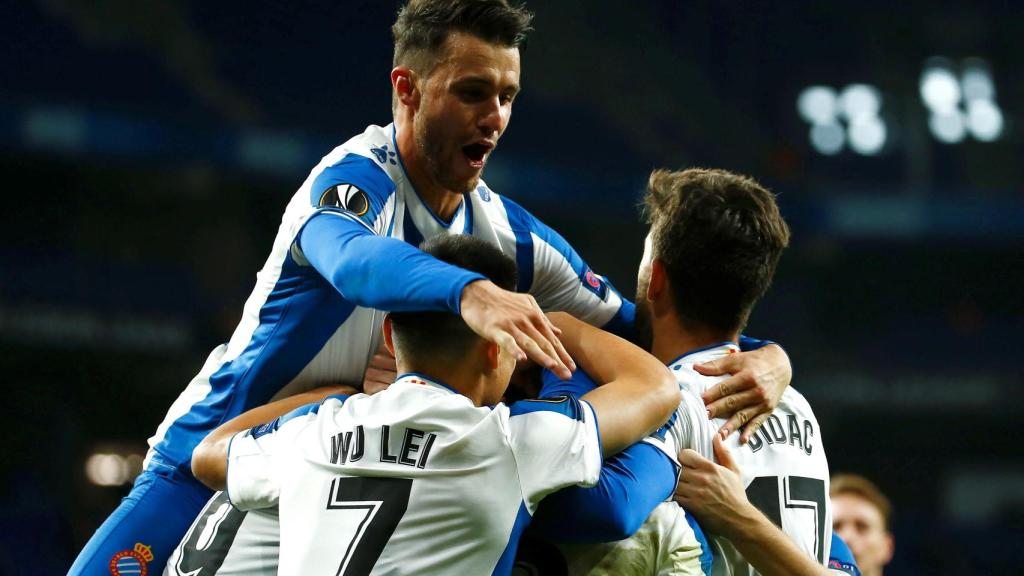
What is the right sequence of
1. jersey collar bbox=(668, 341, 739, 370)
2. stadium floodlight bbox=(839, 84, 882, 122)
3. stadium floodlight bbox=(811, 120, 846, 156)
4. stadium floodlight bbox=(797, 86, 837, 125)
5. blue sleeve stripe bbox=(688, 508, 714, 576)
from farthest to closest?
stadium floodlight bbox=(839, 84, 882, 122) → stadium floodlight bbox=(797, 86, 837, 125) → stadium floodlight bbox=(811, 120, 846, 156) → jersey collar bbox=(668, 341, 739, 370) → blue sleeve stripe bbox=(688, 508, 714, 576)

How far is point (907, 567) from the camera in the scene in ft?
47.8

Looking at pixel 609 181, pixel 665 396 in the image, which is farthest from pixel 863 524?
pixel 609 181

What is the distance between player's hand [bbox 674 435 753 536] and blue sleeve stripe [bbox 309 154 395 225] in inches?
38.1

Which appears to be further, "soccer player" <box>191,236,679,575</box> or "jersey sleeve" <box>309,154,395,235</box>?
"jersey sleeve" <box>309,154,395,235</box>

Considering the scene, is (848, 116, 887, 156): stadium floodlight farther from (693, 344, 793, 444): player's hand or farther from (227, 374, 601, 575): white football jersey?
(227, 374, 601, 575): white football jersey

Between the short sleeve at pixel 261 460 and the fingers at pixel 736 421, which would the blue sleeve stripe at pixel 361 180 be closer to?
the short sleeve at pixel 261 460

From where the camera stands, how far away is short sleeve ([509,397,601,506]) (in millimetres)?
2127

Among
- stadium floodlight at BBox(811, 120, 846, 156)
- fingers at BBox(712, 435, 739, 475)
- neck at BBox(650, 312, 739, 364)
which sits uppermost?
stadium floodlight at BBox(811, 120, 846, 156)

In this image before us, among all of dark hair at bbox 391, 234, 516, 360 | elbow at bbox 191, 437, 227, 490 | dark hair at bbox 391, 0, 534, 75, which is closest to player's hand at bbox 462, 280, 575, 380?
dark hair at bbox 391, 234, 516, 360

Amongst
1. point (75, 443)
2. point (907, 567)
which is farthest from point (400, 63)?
point (907, 567)

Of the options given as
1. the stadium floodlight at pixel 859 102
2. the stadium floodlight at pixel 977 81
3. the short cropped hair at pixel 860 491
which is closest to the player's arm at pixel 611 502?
the short cropped hair at pixel 860 491

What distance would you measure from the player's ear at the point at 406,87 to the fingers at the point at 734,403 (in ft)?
3.84

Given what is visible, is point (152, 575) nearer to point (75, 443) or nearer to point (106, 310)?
point (75, 443)

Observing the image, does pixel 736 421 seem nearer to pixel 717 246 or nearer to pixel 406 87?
pixel 717 246
